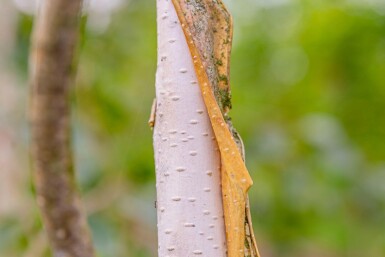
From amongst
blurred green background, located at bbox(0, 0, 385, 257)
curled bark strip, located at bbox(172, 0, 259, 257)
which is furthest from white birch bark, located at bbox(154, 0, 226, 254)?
blurred green background, located at bbox(0, 0, 385, 257)

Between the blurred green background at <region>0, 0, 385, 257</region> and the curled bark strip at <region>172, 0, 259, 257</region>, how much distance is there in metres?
0.75

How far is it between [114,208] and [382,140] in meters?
1.06

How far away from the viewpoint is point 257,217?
1856 mm

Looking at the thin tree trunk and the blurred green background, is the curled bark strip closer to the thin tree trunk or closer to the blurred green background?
the thin tree trunk

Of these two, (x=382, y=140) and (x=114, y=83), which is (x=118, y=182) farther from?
(x=382, y=140)

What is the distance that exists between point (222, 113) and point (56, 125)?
171mm

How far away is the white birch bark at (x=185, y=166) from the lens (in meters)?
0.40

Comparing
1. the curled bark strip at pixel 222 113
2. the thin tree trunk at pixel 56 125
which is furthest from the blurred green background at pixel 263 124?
the curled bark strip at pixel 222 113

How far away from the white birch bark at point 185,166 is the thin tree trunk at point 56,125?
94 millimetres

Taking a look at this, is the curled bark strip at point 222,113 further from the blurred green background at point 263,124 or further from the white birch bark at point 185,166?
the blurred green background at point 263,124

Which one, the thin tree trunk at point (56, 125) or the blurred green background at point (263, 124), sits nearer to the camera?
the thin tree trunk at point (56, 125)

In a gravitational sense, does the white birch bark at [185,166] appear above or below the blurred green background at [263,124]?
above

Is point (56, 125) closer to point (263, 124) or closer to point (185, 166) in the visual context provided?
point (185, 166)

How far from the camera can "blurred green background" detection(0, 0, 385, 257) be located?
1464mm
